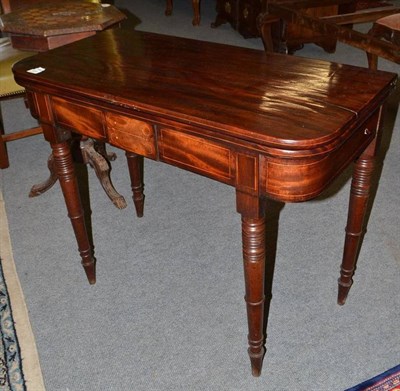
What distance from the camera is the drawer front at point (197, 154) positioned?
1.30m

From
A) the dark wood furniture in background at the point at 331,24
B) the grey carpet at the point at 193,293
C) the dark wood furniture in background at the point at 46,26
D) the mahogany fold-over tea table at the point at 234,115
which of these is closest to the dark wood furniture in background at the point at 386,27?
the dark wood furniture in background at the point at 331,24

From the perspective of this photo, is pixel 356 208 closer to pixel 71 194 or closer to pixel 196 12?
pixel 71 194

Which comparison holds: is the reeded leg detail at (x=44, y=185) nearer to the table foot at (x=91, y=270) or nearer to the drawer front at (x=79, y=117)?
the table foot at (x=91, y=270)

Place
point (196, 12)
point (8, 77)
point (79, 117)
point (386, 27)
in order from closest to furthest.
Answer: point (79, 117), point (8, 77), point (386, 27), point (196, 12)

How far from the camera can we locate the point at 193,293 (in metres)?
2.09

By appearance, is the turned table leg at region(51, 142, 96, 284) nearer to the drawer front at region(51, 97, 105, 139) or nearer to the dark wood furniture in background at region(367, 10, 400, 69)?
the drawer front at region(51, 97, 105, 139)

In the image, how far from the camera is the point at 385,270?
2.14 meters

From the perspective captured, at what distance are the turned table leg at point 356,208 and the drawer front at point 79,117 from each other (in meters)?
0.81

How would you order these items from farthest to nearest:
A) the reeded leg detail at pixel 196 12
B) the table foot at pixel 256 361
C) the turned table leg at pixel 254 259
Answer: the reeded leg detail at pixel 196 12, the table foot at pixel 256 361, the turned table leg at pixel 254 259

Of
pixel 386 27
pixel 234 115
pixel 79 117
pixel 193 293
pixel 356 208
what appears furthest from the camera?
pixel 386 27

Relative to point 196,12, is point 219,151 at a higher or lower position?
higher

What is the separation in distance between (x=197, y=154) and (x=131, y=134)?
236mm

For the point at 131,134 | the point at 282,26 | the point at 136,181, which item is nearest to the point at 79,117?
the point at 131,134

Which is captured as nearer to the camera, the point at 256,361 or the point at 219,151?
the point at 219,151
